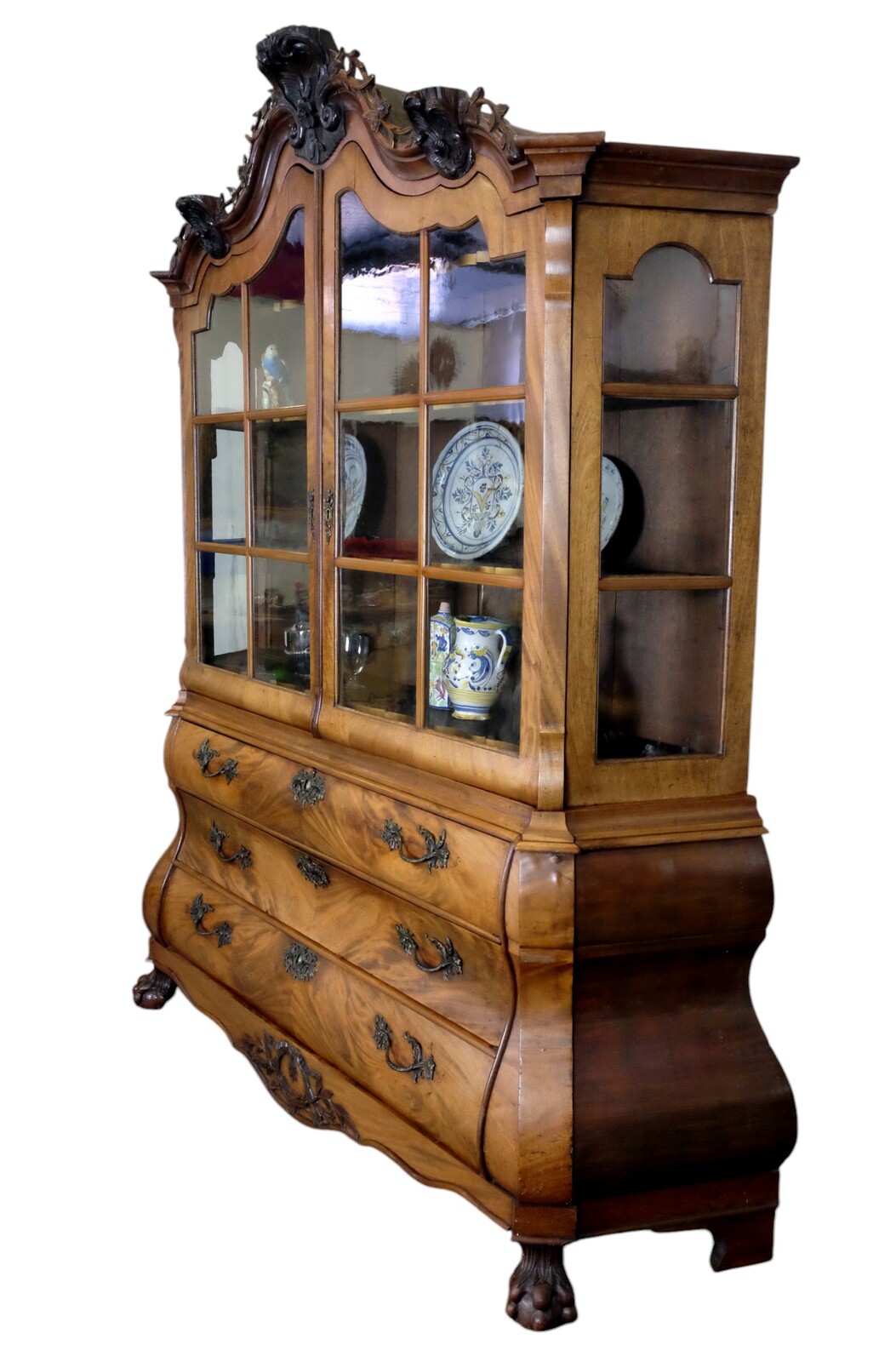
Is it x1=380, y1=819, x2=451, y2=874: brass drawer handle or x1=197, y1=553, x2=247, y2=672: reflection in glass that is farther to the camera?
x1=197, y1=553, x2=247, y2=672: reflection in glass

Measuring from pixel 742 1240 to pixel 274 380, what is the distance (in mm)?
2183

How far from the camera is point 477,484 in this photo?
9.84 feet

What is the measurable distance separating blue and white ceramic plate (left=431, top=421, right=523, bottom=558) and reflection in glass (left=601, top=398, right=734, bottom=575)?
7.6 inches

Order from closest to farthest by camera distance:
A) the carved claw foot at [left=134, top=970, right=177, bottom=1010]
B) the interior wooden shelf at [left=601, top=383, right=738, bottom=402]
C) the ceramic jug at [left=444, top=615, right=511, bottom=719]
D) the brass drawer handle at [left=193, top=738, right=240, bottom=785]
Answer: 1. the interior wooden shelf at [left=601, top=383, right=738, bottom=402]
2. the ceramic jug at [left=444, top=615, right=511, bottom=719]
3. the brass drawer handle at [left=193, top=738, right=240, bottom=785]
4. the carved claw foot at [left=134, top=970, right=177, bottom=1010]

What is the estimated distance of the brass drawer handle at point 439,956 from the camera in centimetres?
303

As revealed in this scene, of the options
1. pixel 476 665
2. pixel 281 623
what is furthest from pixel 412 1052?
pixel 281 623

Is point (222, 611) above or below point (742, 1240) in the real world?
above

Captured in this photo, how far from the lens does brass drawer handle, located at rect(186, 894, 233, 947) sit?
3.95 m

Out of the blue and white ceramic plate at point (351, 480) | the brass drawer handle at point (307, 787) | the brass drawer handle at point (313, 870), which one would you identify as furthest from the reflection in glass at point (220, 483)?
the brass drawer handle at point (313, 870)

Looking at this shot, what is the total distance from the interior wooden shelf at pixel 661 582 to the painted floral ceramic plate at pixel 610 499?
0.34 ft

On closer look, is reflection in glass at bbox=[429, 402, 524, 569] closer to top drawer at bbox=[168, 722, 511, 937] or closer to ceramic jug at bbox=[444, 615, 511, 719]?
ceramic jug at bbox=[444, 615, 511, 719]

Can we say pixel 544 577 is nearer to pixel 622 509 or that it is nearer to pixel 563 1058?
pixel 622 509

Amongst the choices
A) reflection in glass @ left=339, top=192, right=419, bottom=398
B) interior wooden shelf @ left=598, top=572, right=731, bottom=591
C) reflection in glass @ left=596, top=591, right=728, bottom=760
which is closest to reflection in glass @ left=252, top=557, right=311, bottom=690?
reflection in glass @ left=339, top=192, right=419, bottom=398

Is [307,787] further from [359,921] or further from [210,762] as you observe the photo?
[210,762]
